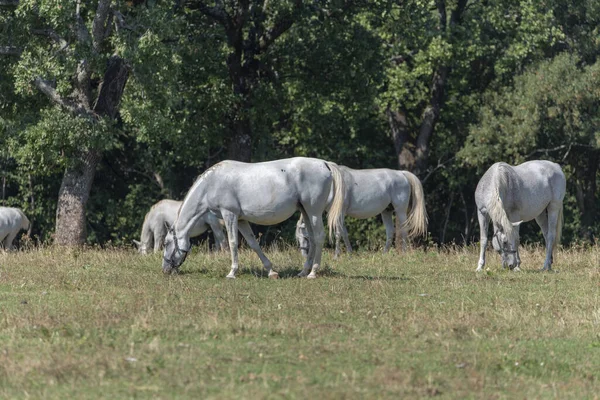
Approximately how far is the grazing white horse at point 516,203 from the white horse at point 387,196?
461 centimetres

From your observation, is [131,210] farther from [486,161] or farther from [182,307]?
[182,307]

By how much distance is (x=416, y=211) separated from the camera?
26094 mm

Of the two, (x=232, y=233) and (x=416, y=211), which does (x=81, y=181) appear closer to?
(x=416, y=211)

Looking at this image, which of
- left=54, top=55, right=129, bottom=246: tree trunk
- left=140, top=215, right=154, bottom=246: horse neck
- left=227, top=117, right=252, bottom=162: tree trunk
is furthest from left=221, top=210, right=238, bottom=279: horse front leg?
left=227, top=117, right=252, bottom=162: tree trunk

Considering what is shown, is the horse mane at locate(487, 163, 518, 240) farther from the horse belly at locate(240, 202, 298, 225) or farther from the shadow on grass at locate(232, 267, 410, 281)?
the horse belly at locate(240, 202, 298, 225)

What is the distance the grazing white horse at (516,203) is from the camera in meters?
19.8

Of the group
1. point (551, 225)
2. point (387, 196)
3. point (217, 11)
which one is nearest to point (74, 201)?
point (217, 11)

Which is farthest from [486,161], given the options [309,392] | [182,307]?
[309,392]

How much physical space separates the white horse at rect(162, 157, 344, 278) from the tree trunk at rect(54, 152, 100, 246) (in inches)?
298

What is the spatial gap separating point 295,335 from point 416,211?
14.3 meters

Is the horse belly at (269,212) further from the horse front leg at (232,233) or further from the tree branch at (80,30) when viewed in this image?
the tree branch at (80,30)

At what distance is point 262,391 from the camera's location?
31.4ft

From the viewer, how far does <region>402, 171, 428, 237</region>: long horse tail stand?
25984 millimetres

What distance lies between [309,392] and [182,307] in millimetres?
4637
